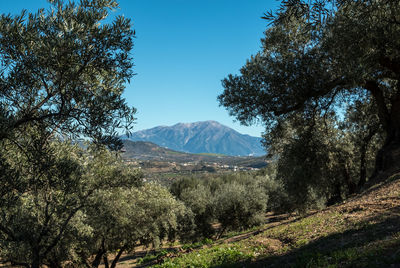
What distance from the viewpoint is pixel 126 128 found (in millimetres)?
7992

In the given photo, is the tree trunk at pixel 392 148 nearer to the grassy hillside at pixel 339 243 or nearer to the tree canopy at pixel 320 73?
the tree canopy at pixel 320 73

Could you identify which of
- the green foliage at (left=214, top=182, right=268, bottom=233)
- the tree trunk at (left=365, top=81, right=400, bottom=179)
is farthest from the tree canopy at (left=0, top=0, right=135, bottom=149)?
the green foliage at (left=214, top=182, right=268, bottom=233)

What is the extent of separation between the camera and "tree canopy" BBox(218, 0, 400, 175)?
13.3m

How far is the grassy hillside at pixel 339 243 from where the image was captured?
6484 millimetres

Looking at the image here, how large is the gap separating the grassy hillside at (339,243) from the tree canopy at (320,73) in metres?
6.16

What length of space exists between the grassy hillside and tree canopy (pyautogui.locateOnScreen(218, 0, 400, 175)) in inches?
243

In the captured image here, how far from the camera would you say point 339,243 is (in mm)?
8156

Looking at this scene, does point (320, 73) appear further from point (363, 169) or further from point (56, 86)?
point (56, 86)

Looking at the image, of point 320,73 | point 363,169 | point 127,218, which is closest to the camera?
point 320,73

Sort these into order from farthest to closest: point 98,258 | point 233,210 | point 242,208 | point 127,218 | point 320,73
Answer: point 233,210, point 242,208, point 98,258, point 127,218, point 320,73

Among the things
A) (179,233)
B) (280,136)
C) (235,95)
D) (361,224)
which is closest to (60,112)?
(361,224)

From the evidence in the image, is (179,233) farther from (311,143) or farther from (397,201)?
(397,201)

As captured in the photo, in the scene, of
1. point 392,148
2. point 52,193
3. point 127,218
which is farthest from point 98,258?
point 392,148

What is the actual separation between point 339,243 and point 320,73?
10750 millimetres
